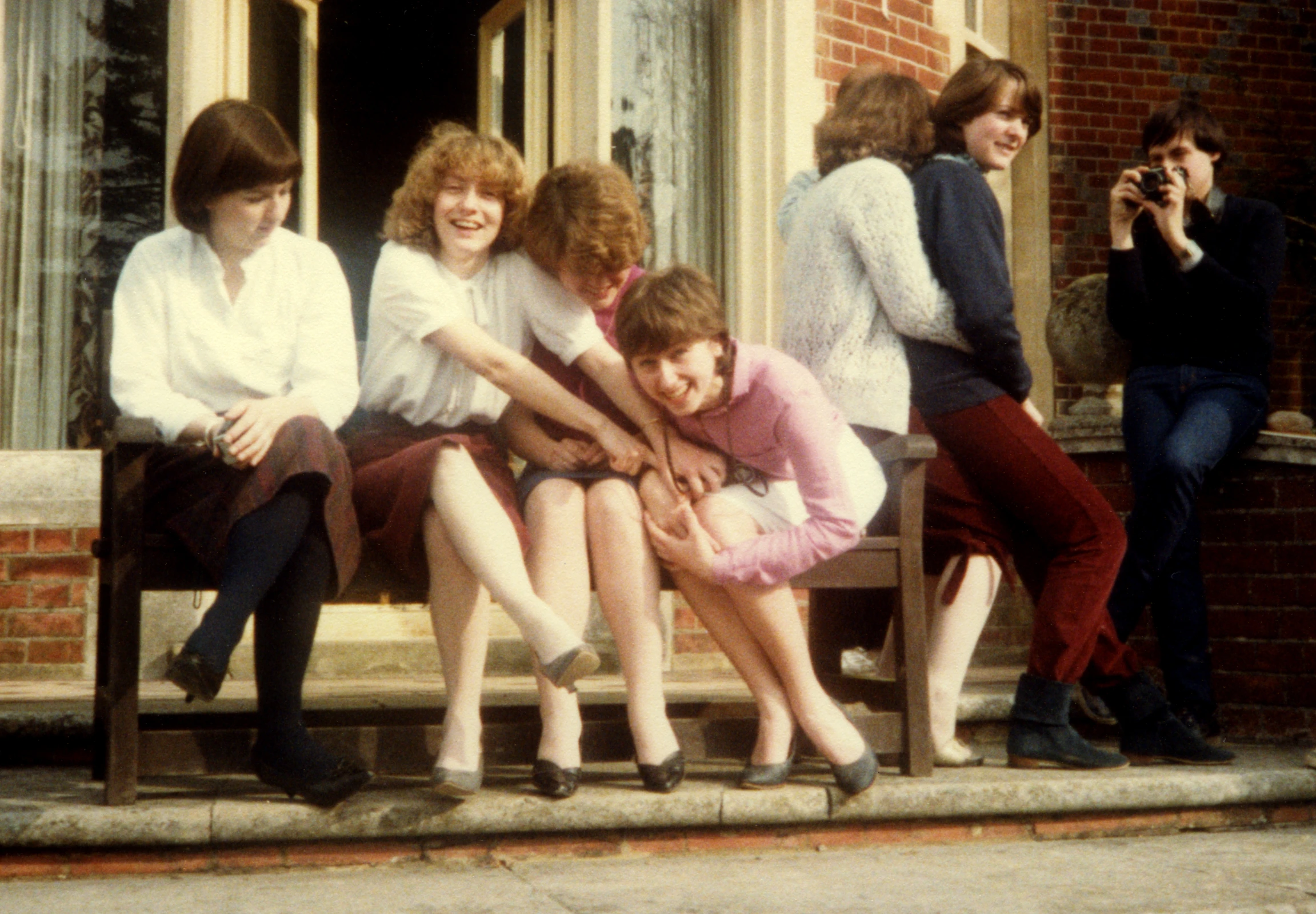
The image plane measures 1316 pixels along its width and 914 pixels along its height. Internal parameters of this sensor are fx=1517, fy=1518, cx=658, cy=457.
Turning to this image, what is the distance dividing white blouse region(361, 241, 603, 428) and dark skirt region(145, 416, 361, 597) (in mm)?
268

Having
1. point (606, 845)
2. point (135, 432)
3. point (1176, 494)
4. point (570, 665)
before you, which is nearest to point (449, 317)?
point (135, 432)

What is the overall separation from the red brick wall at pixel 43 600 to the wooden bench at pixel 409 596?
1959 millimetres

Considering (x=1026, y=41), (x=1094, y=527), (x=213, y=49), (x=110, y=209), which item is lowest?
(x=1094, y=527)

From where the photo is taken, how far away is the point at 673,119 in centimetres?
626

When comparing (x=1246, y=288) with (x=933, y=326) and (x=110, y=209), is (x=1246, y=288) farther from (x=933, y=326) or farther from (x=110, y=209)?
(x=110, y=209)

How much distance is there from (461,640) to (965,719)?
1732 mm

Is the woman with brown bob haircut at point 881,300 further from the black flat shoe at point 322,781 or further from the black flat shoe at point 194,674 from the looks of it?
the black flat shoe at point 194,674

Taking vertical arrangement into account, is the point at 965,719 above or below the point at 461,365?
below

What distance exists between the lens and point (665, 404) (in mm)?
3211

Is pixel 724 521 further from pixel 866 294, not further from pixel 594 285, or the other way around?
pixel 866 294

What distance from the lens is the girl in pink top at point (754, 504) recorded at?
313 centimetres

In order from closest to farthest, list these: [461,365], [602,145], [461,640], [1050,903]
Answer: [1050,903]
[461,640]
[461,365]
[602,145]

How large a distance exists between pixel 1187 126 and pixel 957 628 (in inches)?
62.8

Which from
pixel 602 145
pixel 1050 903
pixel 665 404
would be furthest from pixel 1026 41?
pixel 1050 903
